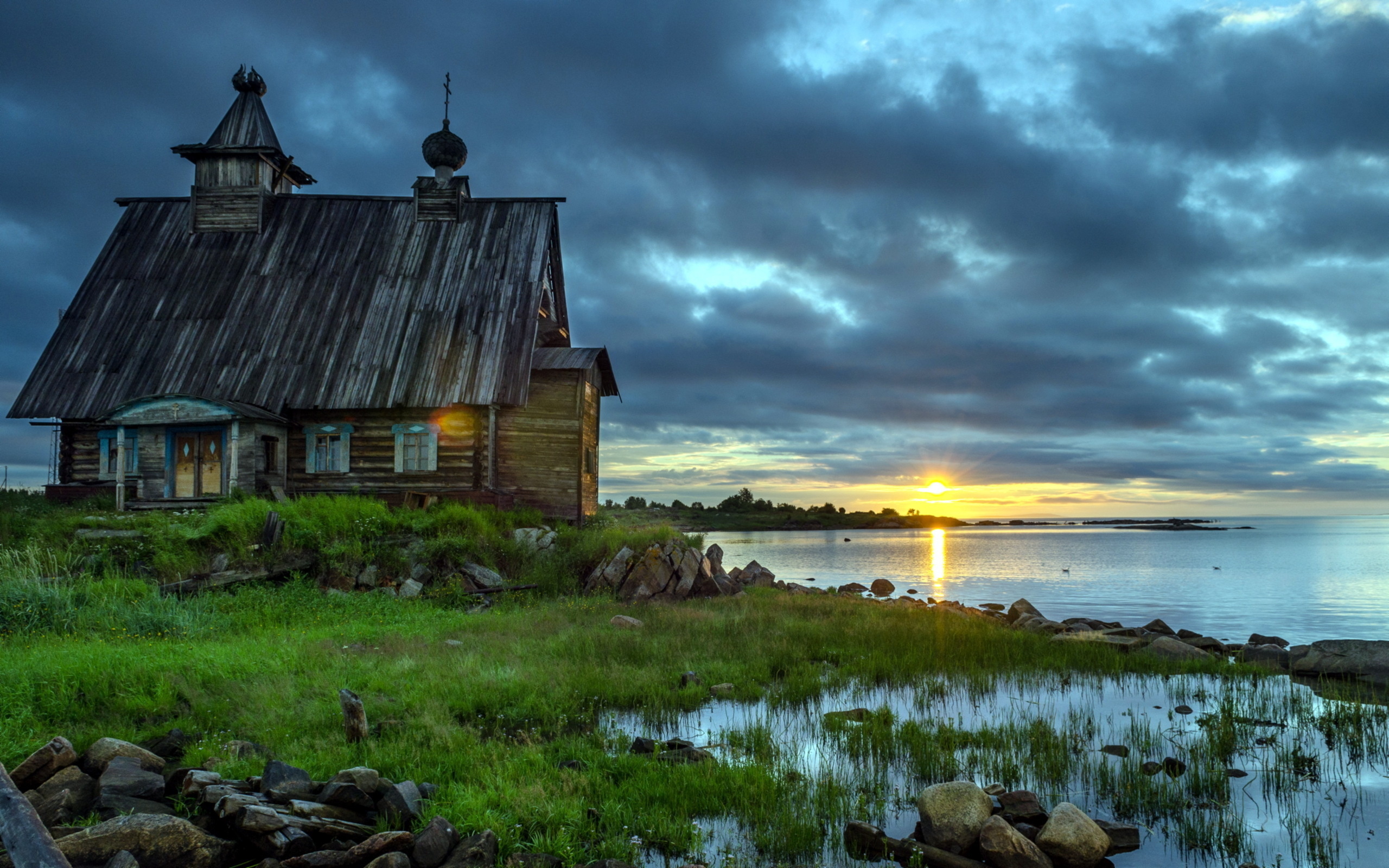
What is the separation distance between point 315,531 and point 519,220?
14.0m

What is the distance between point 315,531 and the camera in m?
17.8

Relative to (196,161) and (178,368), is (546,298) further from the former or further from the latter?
(196,161)

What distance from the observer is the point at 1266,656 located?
48.1 feet

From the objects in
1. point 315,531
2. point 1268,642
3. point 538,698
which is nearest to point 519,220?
point 315,531

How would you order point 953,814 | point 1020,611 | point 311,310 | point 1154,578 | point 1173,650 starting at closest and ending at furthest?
point 953,814 → point 1173,650 → point 1020,611 → point 311,310 → point 1154,578

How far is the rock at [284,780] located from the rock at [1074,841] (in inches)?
218

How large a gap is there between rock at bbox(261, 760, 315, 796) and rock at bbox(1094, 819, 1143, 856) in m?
6.00

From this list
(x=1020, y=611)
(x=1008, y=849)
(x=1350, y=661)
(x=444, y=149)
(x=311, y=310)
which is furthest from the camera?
(x=444, y=149)

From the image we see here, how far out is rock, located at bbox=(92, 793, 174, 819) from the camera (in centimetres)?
580

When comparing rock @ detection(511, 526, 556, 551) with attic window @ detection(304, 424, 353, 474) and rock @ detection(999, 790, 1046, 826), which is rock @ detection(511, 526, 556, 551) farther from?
rock @ detection(999, 790, 1046, 826)

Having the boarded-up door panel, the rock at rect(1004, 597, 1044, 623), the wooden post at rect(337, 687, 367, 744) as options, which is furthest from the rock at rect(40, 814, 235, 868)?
the boarded-up door panel

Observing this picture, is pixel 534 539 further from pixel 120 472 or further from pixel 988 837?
pixel 988 837

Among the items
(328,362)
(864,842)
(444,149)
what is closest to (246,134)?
(444,149)

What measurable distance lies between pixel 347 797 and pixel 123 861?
1.39 metres
